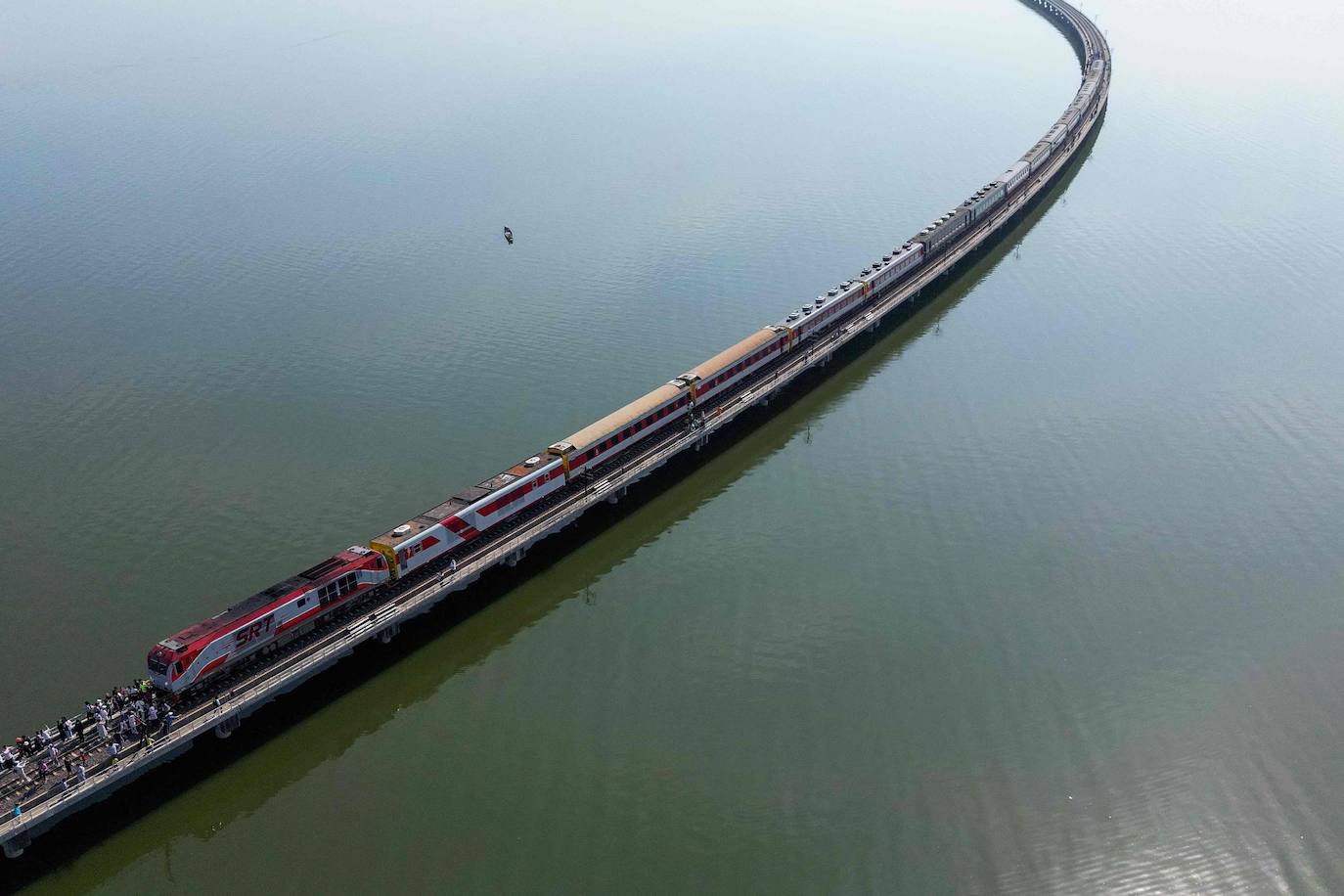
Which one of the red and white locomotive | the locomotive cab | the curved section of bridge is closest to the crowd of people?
the curved section of bridge

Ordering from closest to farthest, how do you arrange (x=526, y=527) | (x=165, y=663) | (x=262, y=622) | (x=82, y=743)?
(x=82, y=743), (x=165, y=663), (x=262, y=622), (x=526, y=527)

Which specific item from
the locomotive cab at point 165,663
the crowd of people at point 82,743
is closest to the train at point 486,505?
the locomotive cab at point 165,663

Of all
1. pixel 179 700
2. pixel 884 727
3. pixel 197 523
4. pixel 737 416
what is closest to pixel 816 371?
pixel 737 416

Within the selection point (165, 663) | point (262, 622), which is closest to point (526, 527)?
point (262, 622)

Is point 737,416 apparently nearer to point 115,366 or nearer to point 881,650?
point 881,650

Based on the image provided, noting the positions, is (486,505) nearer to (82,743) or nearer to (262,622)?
(262,622)

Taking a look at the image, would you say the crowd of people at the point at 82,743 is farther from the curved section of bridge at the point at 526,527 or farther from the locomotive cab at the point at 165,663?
the locomotive cab at the point at 165,663
